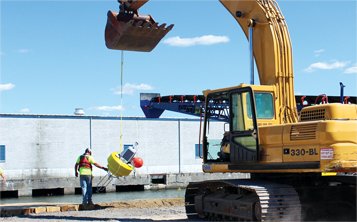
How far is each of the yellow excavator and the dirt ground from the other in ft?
3.31

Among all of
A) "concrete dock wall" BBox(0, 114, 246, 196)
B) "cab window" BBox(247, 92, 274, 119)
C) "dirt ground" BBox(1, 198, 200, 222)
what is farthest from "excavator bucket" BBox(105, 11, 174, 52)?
"concrete dock wall" BBox(0, 114, 246, 196)

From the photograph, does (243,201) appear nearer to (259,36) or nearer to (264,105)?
(264,105)

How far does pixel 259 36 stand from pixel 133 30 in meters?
3.08

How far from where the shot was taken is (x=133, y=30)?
1060 cm

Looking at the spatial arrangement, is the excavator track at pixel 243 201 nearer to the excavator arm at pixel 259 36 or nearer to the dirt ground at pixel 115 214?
the dirt ground at pixel 115 214

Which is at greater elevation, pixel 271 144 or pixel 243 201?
pixel 271 144

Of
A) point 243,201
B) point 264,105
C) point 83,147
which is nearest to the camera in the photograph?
point 243,201

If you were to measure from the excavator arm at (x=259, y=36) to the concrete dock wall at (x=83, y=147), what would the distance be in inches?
563

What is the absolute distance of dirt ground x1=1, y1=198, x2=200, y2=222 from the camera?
10328mm

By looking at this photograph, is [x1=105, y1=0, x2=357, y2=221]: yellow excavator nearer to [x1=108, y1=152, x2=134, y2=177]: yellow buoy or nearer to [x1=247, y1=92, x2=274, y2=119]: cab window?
[x1=247, y1=92, x2=274, y2=119]: cab window

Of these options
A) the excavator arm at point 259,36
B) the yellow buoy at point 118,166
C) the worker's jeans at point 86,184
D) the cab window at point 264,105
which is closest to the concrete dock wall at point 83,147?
the worker's jeans at point 86,184

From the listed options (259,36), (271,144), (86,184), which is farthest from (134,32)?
(86,184)

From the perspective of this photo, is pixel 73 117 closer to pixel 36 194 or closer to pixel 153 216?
pixel 36 194

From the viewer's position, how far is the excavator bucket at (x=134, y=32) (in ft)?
34.8
